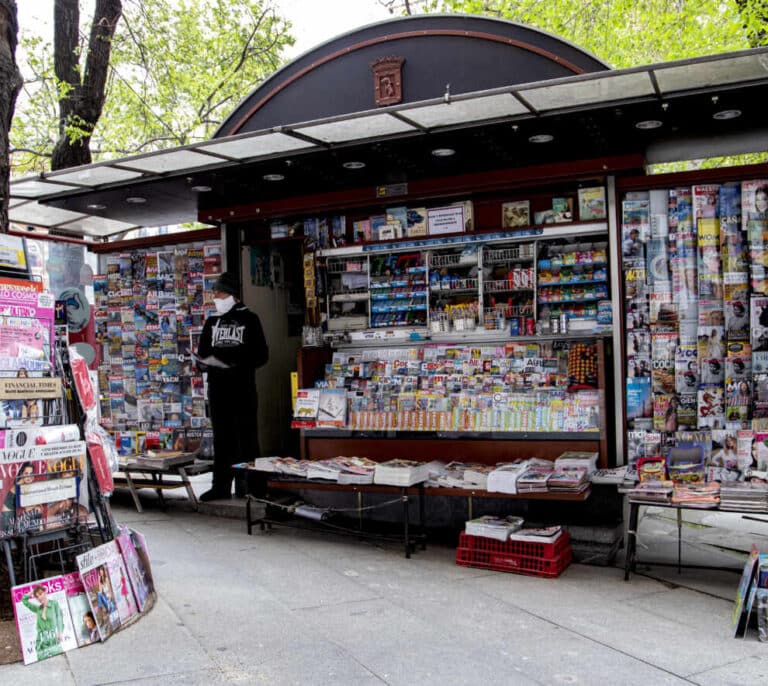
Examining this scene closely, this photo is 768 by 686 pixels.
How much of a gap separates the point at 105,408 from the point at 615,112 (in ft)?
20.6

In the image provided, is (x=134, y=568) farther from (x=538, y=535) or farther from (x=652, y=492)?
(x=652, y=492)

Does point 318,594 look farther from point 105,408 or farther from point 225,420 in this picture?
point 105,408

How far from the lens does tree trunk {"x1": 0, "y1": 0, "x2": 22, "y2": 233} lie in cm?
425

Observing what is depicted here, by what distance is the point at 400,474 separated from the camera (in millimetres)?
5402

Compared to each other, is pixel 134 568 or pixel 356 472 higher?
pixel 356 472

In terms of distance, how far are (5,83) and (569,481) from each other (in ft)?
13.3

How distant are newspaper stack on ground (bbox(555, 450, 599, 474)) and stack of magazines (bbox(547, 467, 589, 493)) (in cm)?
7

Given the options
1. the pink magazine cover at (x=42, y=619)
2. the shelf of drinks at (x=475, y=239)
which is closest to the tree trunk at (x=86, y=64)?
the shelf of drinks at (x=475, y=239)

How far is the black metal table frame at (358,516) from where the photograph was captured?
546cm

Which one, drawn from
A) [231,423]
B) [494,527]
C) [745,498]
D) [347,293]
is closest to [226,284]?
[347,293]

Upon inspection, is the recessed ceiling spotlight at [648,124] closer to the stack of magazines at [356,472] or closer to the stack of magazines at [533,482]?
the stack of magazines at [533,482]

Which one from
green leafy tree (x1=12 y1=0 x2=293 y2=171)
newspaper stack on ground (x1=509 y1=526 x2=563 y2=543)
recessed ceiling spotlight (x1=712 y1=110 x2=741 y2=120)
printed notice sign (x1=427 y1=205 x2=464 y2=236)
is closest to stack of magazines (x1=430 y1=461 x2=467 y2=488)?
newspaper stack on ground (x1=509 y1=526 x2=563 y2=543)

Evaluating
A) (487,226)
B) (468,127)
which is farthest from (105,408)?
(468,127)

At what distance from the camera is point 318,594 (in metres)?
4.52
